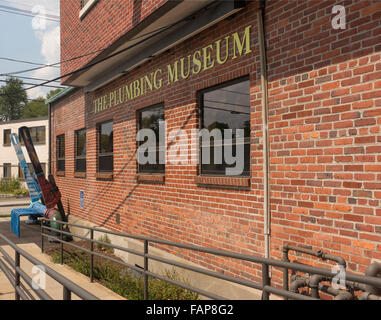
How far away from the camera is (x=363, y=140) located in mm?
3719

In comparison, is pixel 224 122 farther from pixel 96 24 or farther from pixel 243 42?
pixel 96 24

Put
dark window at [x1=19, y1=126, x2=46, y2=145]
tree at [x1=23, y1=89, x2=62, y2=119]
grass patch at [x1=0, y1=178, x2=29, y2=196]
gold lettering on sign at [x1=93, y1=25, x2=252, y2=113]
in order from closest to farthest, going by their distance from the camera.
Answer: gold lettering on sign at [x1=93, y1=25, x2=252, y2=113] → grass patch at [x1=0, y1=178, x2=29, y2=196] → dark window at [x1=19, y1=126, x2=46, y2=145] → tree at [x1=23, y1=89, x2=62, y2=119]

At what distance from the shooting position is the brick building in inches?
150

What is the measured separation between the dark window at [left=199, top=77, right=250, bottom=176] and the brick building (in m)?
0.03

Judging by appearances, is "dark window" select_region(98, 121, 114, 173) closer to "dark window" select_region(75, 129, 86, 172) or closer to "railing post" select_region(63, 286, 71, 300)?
"dark window" select_region(75, 129, 86, 172)

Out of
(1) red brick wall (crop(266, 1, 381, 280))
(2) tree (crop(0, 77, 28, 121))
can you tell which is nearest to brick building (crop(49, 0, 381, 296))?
(1) red brick wall (crop(266, 1, 381, 280))

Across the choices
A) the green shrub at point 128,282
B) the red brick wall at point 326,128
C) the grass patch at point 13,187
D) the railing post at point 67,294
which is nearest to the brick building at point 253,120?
the red brick wall at point 326,128

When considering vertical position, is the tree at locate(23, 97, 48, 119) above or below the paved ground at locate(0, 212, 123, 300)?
above

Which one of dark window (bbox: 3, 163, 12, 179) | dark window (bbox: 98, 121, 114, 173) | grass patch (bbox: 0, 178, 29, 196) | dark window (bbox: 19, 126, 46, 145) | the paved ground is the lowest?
the paved ground

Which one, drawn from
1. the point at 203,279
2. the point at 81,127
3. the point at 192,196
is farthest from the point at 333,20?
the point at 81,127

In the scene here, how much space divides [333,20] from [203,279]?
4.23 meters

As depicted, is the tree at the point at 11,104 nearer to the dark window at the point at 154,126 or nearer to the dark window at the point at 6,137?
the dark window at the point at 6,137

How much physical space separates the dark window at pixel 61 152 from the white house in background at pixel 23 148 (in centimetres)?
1748

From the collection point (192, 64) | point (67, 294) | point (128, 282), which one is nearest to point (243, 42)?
point (192, 64)
